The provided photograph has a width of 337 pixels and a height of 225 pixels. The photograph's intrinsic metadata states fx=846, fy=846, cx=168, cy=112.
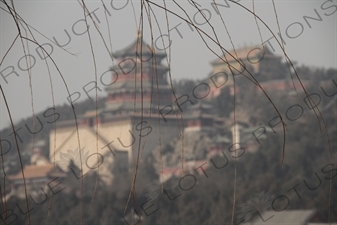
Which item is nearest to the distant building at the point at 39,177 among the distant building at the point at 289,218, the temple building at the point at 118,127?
the temple building at the point at 118,127

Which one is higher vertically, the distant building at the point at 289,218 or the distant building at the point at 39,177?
the distant building at the point at 39,177

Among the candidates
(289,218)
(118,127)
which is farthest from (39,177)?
(289,218)

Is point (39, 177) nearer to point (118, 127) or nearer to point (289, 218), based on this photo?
point (118, 127)

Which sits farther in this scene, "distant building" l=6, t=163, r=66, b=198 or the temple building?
the temple building

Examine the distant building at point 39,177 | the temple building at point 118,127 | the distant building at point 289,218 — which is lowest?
the distant building at point 289,218

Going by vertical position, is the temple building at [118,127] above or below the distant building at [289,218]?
above

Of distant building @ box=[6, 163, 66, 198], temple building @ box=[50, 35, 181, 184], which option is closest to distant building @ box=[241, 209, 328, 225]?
distant building @ box=[6, 163, 66, 198]

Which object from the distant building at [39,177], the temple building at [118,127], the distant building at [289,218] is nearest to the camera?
the distant building at [289,218]

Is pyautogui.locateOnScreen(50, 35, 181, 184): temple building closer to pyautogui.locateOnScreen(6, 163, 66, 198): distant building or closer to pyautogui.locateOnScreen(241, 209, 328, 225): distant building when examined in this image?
pyautogui.locateOnScreen(6, 163, 66, 198): distant building

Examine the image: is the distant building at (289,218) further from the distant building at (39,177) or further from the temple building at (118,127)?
the temple building at (118,127)

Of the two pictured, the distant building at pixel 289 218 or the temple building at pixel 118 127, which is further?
the temple building at pixel 118 127

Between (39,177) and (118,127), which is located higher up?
(118,127)

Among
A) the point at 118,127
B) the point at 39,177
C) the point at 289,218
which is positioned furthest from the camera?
the point at 118,127

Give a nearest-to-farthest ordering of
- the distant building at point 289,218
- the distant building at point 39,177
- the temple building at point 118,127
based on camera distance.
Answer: the distant building at point 289,218, the distant building at point 39,177, the temple building at point 118,127
